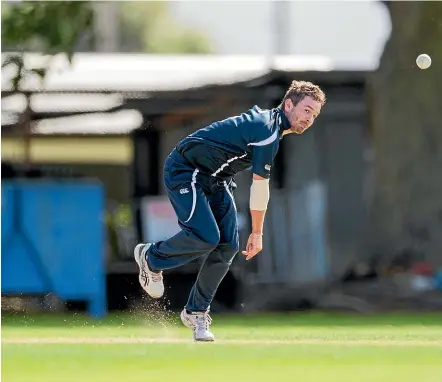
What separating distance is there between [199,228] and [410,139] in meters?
8.72

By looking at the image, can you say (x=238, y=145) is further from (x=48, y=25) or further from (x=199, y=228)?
(x=48, y=25)

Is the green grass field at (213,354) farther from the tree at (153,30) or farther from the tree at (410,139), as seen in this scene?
the tree at (153,30)

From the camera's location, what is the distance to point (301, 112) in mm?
8953

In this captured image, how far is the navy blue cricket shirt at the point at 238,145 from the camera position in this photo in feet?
29.0

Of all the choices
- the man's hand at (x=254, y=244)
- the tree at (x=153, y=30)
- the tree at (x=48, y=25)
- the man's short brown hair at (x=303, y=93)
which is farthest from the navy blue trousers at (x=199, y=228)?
the tree at (x=153, y=30)

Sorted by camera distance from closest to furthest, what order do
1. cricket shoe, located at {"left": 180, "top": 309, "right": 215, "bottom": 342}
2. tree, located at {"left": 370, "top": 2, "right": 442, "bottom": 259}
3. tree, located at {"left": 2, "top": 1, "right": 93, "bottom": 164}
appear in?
1. cricket shoe, located at {"left": 180, "top": 309, "right": 215, "bottom": 342}
2. tree, located at {"left": 2, "top": 1, "right": 93, "bottom": 164}
3. tree, located at {"left": 370, "top": 2, "right": 442, "bottom": 259}

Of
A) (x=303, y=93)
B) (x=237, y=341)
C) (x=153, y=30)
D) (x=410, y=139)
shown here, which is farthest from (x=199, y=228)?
(x=153, y=30)

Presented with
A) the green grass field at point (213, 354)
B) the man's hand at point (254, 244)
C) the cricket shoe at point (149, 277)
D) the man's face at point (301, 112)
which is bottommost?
the green grass field at point (213, 354)

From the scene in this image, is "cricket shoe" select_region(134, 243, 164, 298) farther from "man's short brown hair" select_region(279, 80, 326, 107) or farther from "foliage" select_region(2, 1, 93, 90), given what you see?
"foliage" select_region(2, 1, 93, 90)

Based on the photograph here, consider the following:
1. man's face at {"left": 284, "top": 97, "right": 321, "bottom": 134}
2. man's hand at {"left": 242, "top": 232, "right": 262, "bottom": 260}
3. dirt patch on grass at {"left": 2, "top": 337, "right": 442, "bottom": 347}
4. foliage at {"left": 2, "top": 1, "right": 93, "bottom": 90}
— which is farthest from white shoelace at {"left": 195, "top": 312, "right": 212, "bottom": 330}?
foliage at {"left": 2, "top": 1, "right": 93, "bottom": 90}

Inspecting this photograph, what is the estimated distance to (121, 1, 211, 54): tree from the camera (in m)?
89.1

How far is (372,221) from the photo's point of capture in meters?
17.6

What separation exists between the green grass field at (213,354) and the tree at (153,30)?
7623cm

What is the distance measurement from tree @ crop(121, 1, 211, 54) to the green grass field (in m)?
76.2
